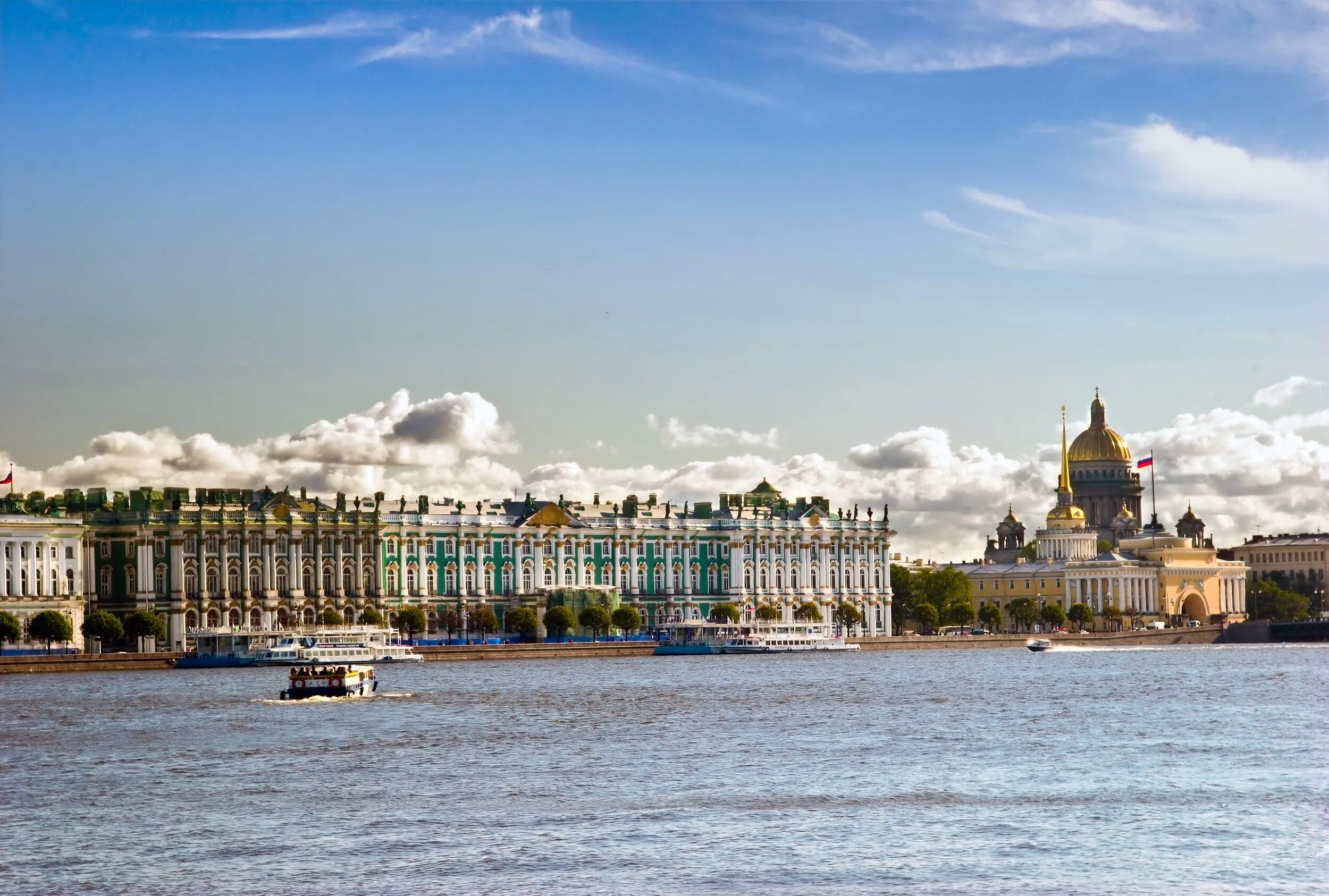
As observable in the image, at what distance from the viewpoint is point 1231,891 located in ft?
77.9

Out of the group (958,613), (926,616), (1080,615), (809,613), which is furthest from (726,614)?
(1080,615)

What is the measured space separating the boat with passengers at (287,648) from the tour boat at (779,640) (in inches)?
618

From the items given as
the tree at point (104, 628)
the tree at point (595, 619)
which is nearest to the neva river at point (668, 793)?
the tree at point (104, 628)

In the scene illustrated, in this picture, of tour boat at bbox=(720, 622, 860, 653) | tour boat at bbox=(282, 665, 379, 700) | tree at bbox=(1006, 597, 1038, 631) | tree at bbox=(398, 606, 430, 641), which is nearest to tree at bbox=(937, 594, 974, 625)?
tree at bbox=(1006, 597, 1038, 631)

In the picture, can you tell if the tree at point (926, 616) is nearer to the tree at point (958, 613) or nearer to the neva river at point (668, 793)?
the tree at point (958, 613)

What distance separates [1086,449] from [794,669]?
80707 millimetres

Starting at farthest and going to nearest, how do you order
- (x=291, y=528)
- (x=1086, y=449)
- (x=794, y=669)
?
(x=1086, y=449) → (x=291, y=528) → (x=794, y=669)

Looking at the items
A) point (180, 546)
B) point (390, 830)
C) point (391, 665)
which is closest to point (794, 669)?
point (391, 665)

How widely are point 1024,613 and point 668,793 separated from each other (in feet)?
319

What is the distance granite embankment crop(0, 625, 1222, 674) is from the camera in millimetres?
73000

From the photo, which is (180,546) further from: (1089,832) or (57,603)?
(1089,832)

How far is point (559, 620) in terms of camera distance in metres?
96.1

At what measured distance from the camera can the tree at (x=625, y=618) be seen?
98438mm

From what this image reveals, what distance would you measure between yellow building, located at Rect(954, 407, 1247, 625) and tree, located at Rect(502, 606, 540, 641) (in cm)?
4411
